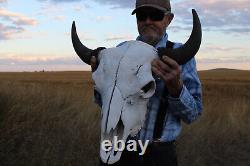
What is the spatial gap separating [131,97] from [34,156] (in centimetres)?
554

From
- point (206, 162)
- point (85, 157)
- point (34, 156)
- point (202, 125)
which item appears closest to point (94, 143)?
point (85, 157)

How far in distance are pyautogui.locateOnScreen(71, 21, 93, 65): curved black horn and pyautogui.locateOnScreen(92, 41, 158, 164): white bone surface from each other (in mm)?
250

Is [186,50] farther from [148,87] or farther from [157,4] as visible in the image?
[157,4]

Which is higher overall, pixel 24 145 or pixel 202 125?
pixel 24 145

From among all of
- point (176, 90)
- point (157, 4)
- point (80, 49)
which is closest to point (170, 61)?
point (176, 90)

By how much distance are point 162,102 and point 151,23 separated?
63 cm

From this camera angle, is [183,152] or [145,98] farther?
[183,152]

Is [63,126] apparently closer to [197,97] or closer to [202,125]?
[202,125]

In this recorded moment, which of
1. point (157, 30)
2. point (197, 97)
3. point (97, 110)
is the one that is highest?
point (157, 30)

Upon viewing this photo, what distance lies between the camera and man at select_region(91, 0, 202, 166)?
334 cm

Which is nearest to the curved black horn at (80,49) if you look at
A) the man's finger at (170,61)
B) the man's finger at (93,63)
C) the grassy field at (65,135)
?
the man's finger at (93,63)

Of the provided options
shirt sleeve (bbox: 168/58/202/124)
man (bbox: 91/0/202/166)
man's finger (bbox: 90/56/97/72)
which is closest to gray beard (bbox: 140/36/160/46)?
man (bbox: 91/0/202/166)

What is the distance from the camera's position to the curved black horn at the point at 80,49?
3.39m

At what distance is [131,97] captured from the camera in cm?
290
